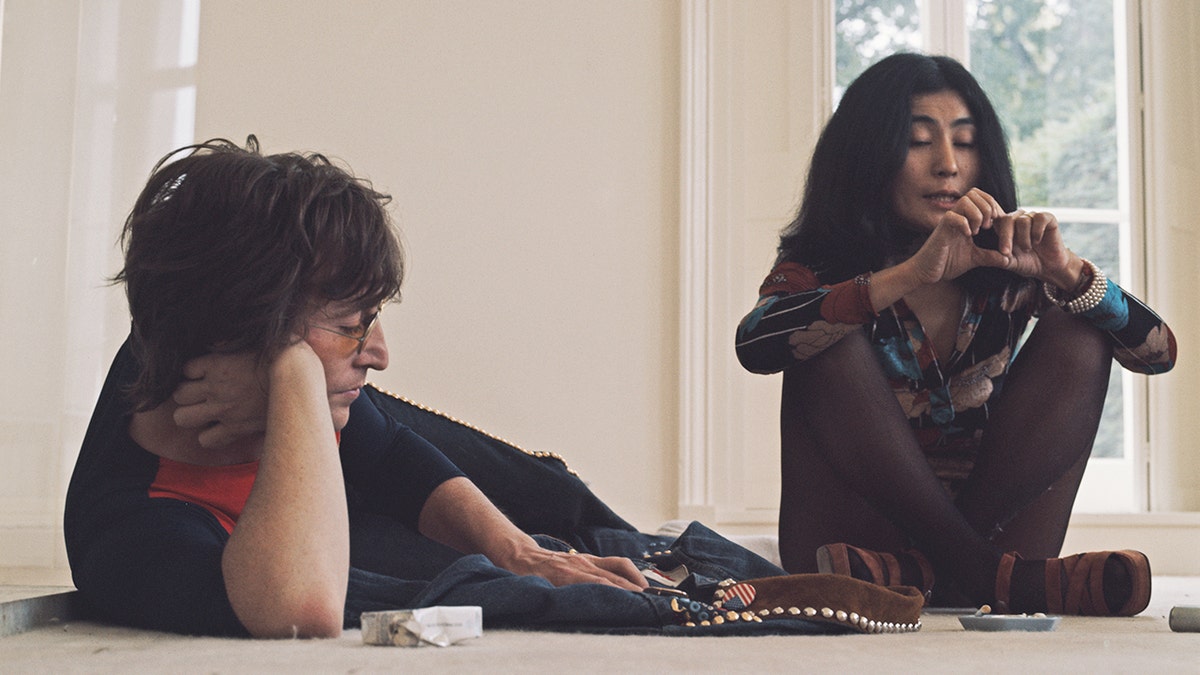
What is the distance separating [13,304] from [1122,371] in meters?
2.81

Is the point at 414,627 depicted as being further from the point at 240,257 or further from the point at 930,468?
the point at 930,468

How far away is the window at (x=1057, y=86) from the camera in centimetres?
342

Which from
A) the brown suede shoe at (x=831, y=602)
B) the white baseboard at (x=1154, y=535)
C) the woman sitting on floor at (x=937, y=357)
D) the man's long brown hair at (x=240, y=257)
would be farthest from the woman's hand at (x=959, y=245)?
the white baseboard at (x=1154, y=535)

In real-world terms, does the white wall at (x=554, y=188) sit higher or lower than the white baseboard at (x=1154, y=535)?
higher

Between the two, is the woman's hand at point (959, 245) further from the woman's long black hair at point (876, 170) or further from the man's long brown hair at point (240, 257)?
the man's long brown hair at point (240, 257)

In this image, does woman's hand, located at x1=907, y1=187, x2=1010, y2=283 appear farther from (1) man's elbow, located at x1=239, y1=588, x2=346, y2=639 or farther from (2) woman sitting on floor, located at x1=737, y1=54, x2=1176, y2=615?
(1) man's elbow, located at x1=239, y1=588, x2=346, y2=639

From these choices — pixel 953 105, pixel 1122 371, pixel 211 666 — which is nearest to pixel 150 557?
pixel 211 666

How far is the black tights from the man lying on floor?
0.42 m

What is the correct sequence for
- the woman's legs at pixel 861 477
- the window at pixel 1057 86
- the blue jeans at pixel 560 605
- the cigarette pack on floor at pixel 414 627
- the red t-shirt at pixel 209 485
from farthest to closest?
the window at pixel 1057 86
the woman's legs at pixel 861 477
the red t-shirt at pixel 209 485
the blue jeans at pixel 560 605
the cigarette pack on floor at pixel 414 627

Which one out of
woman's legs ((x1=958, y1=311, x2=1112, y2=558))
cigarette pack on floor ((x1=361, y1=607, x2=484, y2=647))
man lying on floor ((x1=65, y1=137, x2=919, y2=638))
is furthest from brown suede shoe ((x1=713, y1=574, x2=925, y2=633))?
woman's legs ((x1=958, y1=311, x2=1112, y2=558))

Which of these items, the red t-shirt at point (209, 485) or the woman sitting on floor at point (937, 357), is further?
the woman sitting on floor at point (937, 357)

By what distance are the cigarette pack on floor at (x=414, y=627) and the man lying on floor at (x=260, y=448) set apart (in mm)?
59

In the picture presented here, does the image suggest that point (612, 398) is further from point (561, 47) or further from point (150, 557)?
point (150, 557)

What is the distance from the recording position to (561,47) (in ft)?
10.8
